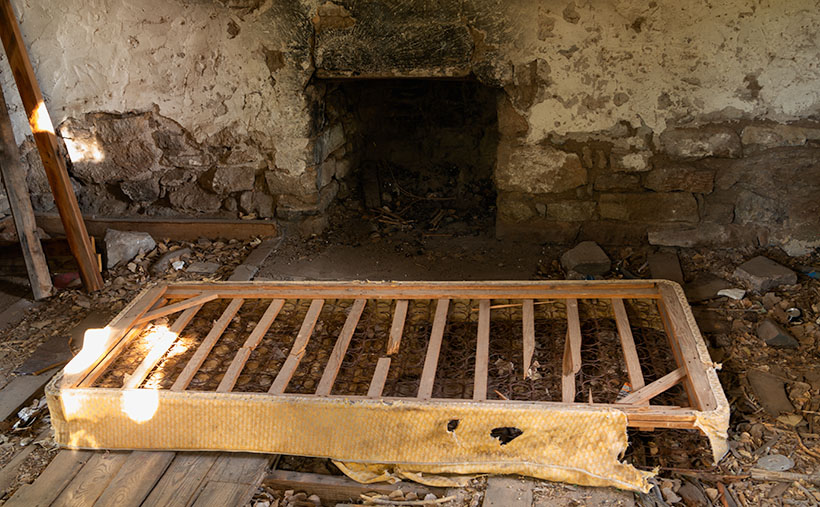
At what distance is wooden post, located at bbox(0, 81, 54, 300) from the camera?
3.78 metres

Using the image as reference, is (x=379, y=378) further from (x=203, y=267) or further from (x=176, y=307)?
(x=203, y=267)

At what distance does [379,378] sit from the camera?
2.73 m

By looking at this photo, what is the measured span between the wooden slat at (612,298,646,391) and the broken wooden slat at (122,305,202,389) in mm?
2113

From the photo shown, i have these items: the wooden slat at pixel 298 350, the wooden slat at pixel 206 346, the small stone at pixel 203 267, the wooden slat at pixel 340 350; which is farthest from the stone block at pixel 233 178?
the wooden slat at pixel 340 350

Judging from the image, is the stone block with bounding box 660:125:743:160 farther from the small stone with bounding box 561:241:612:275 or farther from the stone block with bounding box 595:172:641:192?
the small stone with bounding box 561:241:612:275

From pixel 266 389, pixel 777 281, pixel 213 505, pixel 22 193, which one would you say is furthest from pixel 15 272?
pixel 777 281

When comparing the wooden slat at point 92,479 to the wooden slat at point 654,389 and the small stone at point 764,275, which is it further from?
the small stone at point 764,275

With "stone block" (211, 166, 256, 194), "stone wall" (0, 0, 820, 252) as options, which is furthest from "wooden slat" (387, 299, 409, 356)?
"stone block" (211, 166, 256, 194)

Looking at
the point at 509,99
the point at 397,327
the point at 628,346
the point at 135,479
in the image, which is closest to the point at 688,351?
the point at 628,346

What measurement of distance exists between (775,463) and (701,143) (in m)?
2.00

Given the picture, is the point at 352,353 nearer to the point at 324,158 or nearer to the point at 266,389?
the point at 266,389

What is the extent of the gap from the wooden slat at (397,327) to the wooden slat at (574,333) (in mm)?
799

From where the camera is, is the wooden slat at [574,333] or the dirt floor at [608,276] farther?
the wooden slat at [574,333]

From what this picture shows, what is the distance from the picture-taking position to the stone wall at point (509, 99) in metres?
3.64
